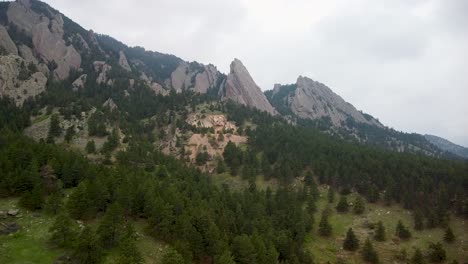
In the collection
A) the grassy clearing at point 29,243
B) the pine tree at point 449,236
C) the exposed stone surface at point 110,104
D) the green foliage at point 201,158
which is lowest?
the grassy clearing at point 29,243

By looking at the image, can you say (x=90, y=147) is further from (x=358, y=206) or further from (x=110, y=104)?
(x=358, y=206)

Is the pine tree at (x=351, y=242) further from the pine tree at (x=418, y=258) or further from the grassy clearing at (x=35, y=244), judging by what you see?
the grassy clearing at (x=35, y=244)

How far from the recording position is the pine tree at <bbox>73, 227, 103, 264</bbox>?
52562mm

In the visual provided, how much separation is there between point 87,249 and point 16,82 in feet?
494

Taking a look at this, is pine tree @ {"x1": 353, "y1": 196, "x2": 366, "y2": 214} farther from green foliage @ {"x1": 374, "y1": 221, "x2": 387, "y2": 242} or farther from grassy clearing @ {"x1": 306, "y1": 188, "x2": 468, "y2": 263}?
green foliage @ {"x1": 374, "y1": 221, "x2": 387, "y2": 242}

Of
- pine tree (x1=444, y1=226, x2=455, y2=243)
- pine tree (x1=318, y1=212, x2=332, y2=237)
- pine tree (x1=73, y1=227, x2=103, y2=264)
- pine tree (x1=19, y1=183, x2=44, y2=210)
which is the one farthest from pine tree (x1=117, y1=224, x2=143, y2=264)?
pine tree (x1=444, y1=226, x2=455, y2=243)

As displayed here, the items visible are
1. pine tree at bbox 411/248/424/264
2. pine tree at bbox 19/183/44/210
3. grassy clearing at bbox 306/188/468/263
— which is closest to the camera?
pine tree at bbox 19/183/44/210

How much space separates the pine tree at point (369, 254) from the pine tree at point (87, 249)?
204 ft

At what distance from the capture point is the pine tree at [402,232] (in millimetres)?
97375

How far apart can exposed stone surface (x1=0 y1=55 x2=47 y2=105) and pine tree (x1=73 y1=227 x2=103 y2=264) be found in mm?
137768

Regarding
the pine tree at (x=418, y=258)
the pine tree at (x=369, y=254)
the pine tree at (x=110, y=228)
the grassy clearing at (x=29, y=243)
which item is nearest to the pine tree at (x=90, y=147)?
the grassy clearing at (x=29, y=243)

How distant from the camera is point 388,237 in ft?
324

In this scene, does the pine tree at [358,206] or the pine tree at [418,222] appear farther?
the pine tree at [358,206]

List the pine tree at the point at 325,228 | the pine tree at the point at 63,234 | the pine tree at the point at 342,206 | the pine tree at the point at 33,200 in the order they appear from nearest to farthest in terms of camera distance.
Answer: the pine tree at the point at 63,234
the pine tree at the point at 33,200
the pine tree at the point at 325,228
the pine tree at the point at 342,206
